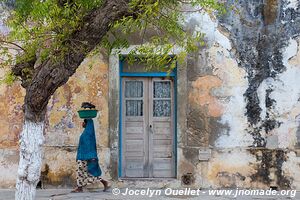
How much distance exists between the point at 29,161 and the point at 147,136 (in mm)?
3791

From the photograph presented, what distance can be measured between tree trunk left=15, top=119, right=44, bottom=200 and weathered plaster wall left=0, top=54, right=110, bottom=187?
122 inches

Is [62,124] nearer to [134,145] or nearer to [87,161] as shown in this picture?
[87,161]

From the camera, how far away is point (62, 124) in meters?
8.99

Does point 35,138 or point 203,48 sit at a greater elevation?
point 203,48

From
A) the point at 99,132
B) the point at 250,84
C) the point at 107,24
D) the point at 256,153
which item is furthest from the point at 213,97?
the point at 107,24

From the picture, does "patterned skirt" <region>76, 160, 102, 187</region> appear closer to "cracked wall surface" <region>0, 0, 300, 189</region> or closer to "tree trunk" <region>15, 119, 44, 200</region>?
"cracked wall surface" <region>0, 0, 300, 189</region>

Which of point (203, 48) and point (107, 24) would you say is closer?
point (107, 24)

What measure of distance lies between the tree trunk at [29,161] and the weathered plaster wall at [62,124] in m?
3.11

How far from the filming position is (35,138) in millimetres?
5820

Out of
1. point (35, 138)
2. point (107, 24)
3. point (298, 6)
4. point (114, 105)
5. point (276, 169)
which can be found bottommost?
point (276, 169)

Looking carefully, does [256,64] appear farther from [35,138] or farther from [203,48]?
[35,138]

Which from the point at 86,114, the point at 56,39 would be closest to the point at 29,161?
the point at 56,39

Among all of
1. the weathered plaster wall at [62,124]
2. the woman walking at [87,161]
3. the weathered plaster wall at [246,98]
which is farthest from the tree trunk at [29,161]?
the weathered plaster wall at [246,98]

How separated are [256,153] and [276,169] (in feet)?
1.49
